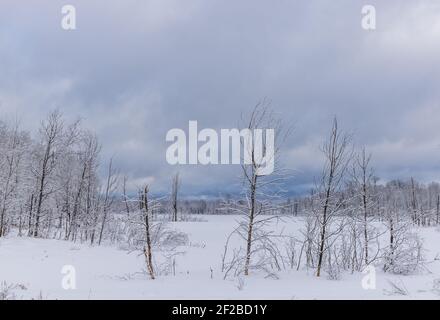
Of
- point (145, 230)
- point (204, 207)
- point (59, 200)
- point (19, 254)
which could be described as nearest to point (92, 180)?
point (59, 200)

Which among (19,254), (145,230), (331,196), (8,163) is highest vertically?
(8,163)

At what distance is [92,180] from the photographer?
35.9 meters

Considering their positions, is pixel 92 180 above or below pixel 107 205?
above

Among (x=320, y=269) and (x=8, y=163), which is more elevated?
(x=8, y=163)

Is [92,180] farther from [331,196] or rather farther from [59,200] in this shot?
[331,196]
